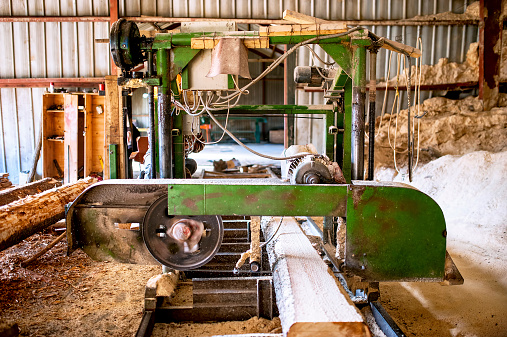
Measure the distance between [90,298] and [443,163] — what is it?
578 cm

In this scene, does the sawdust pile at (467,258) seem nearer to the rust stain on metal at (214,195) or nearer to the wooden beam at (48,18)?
the rust stain on metal at (214,195)

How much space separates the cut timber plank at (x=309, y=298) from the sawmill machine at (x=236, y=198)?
0.80ft

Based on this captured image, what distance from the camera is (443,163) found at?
6.35 metres

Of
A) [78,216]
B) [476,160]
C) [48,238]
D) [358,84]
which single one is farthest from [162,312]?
[476,160]

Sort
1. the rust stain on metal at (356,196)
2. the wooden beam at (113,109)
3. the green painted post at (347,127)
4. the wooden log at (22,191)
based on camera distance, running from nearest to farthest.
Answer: the rust stain on metal at (356,196), the green painted post at (347,127), the wooden log at (22,191), the wooden beam at (113,109)

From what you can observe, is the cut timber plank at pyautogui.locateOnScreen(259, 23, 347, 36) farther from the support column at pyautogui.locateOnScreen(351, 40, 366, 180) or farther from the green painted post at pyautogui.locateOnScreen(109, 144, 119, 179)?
the green painted post at pyautogui.locateOnScreen(109, 144, 119, 179)

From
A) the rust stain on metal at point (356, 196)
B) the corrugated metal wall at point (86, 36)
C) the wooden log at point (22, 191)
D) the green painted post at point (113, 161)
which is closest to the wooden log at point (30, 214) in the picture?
the green painted post at point (113, 161)

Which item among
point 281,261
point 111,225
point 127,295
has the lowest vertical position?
point 127,295

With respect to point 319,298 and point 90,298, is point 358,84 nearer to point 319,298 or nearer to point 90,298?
point 319,298

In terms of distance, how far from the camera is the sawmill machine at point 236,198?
240cm

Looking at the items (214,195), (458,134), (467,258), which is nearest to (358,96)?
(214,195)

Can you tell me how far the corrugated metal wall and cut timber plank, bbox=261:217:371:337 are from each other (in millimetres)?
7594

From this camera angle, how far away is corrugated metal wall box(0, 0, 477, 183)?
922 cm

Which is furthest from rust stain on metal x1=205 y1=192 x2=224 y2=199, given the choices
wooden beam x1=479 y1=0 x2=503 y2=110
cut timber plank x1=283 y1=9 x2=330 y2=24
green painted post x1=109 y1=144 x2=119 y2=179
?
wooden beam x1=479 y1=0 x2=503 y2=110
